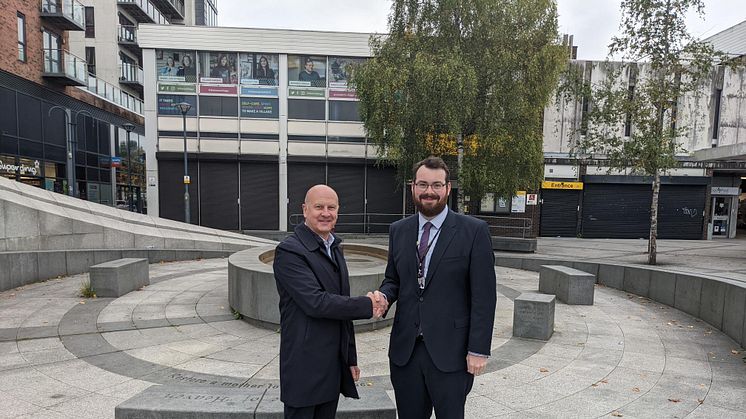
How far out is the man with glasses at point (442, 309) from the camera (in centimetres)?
250

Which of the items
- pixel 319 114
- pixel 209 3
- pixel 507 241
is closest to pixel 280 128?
pixel 319 114

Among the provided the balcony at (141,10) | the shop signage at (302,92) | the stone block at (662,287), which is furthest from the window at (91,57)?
the stone block at (662,287)

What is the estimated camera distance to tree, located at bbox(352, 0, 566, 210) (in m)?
13.6

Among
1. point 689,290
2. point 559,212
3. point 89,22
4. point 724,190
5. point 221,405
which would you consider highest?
point 89,22

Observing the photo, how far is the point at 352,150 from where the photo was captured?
2333 cm

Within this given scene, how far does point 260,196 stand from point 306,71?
7612mm

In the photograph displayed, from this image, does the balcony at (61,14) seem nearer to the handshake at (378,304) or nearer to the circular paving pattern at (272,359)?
the circular paving pattern at (272,359)

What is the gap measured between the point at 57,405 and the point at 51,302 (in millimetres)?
4868

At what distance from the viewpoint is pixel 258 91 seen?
22859 mm

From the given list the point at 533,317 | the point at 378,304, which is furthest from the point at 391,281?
the point at 533,317

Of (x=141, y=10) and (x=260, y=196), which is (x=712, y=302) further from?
(x=141, y=10)

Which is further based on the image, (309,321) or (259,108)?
(259,108)

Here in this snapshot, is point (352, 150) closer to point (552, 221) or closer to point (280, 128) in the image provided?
point (280, 128)

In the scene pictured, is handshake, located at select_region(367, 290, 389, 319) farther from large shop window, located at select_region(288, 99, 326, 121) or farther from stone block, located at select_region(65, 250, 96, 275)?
large shop window, located at select_region(288, 99, 326, 121)
